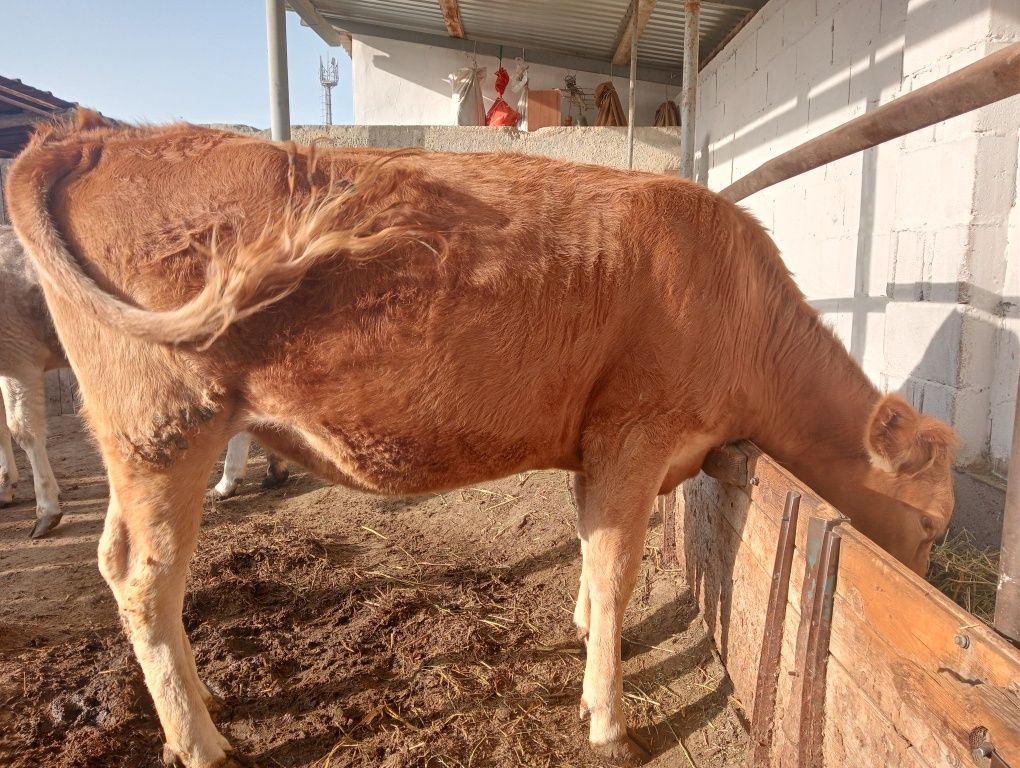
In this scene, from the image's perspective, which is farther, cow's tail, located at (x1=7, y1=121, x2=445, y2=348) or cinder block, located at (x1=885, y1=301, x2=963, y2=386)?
cinder block, located at (x1=885, y1=301, x2=963, y2=386)

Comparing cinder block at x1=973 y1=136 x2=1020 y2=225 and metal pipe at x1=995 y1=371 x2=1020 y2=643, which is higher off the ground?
cinder block at x1=973 y1=136 x2=1020 y2=225

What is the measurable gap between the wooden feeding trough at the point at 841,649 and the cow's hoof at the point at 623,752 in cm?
45

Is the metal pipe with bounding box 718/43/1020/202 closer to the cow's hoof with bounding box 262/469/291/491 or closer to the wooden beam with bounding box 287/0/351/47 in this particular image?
the cow's hoof with bounding box 262/469/291/491

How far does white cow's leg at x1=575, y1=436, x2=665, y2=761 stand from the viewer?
2469 millimetres

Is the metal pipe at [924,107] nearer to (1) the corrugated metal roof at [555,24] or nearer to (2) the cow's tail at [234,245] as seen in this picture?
(2) the cow's tail at [234,245]

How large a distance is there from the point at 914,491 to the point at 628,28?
25.4 ft

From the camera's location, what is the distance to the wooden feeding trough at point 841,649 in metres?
1.23

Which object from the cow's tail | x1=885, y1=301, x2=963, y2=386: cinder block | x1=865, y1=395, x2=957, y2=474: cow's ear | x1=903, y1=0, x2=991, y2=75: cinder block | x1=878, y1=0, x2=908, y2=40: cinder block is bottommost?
x1=865, y1=395, x2=957, y2=474: cow's ear

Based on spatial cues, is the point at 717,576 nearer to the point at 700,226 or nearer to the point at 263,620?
the point at 700,226

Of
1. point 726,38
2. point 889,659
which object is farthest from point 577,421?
point 726,38

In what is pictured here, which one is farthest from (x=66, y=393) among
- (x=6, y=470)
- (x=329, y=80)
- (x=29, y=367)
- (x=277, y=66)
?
(x=329, y=80)

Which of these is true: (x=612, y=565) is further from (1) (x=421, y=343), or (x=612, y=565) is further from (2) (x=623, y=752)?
(1) (x=421, y=343)

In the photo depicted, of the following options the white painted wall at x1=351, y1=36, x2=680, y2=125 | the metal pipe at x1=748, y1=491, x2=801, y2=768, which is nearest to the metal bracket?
the metal pipe at x1=748, y1=491, x2=801, y2=768

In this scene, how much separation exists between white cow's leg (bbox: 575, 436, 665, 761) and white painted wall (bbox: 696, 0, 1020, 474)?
6.76ft
